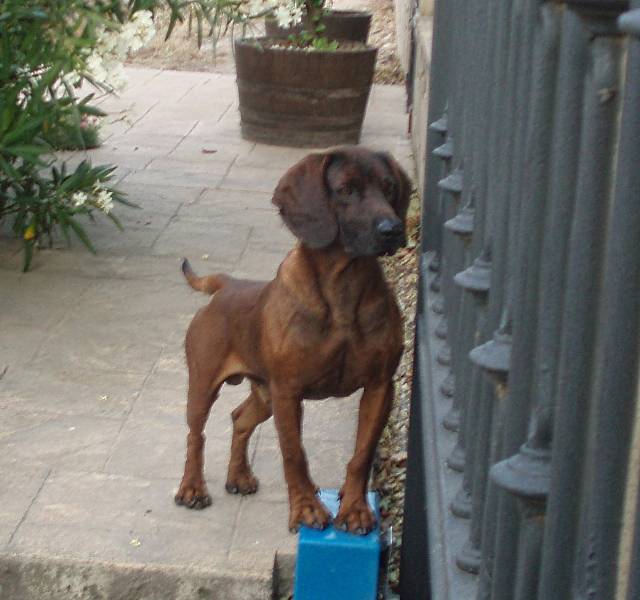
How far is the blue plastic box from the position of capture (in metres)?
3.29

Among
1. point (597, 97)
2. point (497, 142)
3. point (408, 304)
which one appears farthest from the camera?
point (408, 304)

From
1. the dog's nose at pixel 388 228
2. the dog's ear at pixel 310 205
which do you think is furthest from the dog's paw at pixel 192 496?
the dog's nose at pixel 388 228

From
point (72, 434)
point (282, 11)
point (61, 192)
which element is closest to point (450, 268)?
point (72, 434)

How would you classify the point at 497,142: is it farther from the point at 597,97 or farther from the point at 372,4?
the point at 372,4

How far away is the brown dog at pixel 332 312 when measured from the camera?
308 cm

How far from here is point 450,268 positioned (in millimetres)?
2807

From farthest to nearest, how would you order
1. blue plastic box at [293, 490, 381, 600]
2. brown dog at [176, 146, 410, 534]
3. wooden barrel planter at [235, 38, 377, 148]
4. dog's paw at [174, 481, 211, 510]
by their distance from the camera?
wooden barrel planter at [235, 38, 377, 148], dog's paw at [174, 481, 211, 510], blue plastic box at [293, 490, 381, 600], brown dog at [176, 146, 410, 534]

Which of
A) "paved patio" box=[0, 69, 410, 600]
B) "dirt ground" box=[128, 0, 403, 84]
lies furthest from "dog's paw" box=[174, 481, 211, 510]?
"dirt ground" box=[128, 0, 403, 84]

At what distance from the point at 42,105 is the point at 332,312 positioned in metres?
3.18

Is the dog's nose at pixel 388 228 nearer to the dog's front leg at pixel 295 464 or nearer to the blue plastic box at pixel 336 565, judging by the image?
the dog's front leg at pixel 295 464

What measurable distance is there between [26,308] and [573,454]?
16.3ft

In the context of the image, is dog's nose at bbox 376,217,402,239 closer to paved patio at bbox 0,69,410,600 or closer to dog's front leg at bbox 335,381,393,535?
dog's front leg at bbox 335,381,393,535

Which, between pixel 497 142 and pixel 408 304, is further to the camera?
pixel 408 304

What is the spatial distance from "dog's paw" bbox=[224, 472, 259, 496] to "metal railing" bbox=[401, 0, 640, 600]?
1.76 meters
